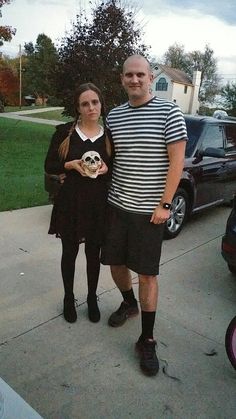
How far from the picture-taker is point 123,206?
250 centimetres

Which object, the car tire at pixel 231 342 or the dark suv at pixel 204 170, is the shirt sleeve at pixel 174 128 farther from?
the dark suv at pixel 204 170

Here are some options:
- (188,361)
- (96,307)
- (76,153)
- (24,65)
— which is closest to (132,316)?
(96,307)

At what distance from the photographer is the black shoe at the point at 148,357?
245 centimetres

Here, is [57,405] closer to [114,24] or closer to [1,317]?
[1,317]

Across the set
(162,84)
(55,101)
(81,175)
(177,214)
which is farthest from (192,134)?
(162,84)

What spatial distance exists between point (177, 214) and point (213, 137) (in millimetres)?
1387

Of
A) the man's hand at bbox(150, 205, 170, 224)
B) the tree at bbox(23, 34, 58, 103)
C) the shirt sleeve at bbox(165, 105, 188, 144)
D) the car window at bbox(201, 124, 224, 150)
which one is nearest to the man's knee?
the man's hand at bbox(150, 205, 170, 224)

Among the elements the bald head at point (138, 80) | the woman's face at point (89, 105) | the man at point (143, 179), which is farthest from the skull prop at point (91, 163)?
the bald head at point (138, 80)

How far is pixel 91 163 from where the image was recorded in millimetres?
2508

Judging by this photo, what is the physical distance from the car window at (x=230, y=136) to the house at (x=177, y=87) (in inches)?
1782

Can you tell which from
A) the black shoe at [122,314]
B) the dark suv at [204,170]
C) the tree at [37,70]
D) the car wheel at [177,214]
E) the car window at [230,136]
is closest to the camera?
the black shoe at [122,314]

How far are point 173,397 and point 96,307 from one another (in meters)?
0.95

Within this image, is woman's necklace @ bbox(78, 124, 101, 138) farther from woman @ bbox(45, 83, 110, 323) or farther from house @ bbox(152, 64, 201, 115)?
house @ bbox(152, 64, 201, 115)

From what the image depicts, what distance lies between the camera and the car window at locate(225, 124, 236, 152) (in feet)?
19.4
